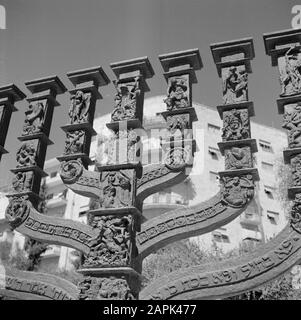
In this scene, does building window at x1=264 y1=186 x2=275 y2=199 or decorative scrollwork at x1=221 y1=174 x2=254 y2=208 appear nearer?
decorative scrollwork at x1=221 y1=174 x2=254 y2=208

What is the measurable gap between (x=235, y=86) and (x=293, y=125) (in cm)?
80

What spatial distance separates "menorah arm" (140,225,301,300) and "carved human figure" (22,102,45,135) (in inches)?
98.8

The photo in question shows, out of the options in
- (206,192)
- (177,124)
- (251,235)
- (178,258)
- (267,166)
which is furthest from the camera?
(267,166)

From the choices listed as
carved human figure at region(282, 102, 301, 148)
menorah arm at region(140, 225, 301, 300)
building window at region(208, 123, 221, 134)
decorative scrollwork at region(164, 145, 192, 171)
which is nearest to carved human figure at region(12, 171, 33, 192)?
decorative scrollwork at region(164, 145, 192, 171)

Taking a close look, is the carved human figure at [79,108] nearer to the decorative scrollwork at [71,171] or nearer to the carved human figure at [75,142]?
the carved human figure at [75,142]

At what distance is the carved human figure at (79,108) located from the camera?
17.1 feet

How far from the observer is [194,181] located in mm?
18562

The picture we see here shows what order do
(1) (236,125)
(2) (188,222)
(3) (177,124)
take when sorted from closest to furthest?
(2) (188,222)
(1) (236,125)
(3) (177,124)

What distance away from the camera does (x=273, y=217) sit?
19.9 meters

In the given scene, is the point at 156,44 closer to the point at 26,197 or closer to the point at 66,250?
the point at 26,197

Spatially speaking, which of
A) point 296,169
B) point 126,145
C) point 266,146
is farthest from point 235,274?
point 266,146

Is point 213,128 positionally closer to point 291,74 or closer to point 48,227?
point 291,74

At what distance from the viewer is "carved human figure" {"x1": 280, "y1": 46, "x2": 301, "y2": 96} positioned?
450cm

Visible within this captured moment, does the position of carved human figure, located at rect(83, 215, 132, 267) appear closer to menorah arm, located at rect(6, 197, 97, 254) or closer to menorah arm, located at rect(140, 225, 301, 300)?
menorah arm, located at rect(6, 197, 97, 254)
